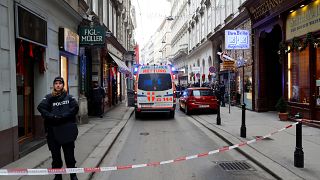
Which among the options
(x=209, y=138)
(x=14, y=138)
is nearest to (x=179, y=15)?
(x=209, y=138)

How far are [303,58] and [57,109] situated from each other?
11.3 m

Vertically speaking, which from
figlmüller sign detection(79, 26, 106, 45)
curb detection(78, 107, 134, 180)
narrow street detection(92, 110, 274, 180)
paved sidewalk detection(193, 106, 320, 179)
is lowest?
narrow street detection(92, 110, 274, 180)

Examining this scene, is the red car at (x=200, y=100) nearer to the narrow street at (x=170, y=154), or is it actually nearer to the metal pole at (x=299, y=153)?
the narrow street at (x=170, y=154)

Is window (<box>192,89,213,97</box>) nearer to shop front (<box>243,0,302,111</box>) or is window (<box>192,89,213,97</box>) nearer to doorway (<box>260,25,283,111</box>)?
shop front (<box>243,0,302,111</box>)

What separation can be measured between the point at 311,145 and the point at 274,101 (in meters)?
11.1

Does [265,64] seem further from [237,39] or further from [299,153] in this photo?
[299,153]

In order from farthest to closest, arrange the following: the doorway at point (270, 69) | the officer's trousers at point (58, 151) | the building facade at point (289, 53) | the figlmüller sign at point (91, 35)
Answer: the doorway at point (270, 69)
the figlmüller sign at point (91, 35)
the building facade at point (289, 53)
the officer's trousers at point (58, 151)

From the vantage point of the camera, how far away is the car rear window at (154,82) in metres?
19.2

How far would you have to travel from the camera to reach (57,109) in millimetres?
6090

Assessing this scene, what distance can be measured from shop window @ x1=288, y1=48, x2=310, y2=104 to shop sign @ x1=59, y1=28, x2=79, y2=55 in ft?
27.9

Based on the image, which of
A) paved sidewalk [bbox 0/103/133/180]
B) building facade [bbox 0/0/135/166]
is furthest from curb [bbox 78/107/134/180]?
building facade [bbox 0/0/135/166]

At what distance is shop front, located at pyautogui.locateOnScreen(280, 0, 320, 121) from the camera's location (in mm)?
13648

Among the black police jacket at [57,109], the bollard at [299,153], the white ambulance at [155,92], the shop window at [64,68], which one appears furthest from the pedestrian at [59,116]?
the white ambulance at [155,92]

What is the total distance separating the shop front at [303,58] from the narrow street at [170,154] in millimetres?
3861
